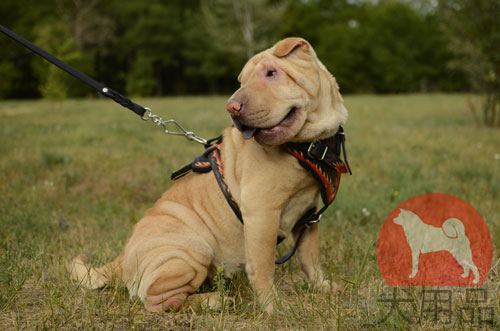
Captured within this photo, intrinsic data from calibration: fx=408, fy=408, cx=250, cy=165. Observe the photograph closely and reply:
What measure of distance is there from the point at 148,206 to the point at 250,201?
2.54 m

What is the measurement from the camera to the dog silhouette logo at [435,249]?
2837 mm

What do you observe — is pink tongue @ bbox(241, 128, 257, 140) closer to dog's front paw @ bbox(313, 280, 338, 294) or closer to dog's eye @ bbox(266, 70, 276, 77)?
dog's eye @ bbox(266, 70, 276, 77)

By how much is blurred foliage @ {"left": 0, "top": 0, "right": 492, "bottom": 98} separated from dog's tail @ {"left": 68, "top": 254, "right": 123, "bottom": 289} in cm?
2957

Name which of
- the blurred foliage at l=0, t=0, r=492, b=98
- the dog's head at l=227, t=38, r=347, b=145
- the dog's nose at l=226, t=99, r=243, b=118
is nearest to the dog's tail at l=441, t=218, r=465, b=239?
the dog's head at l=227, t=38, r=347, b=145

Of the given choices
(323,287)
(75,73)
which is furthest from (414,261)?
(75,73)

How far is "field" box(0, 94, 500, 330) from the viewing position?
2.36 metres

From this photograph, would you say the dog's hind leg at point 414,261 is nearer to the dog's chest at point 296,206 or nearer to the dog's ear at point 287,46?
the dog's chest at point 296,206

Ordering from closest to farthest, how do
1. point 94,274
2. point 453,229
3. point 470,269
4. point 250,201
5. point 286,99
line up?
point 286,99 → point 250,201 → point 94,274 → point 470,269 → point 453,229

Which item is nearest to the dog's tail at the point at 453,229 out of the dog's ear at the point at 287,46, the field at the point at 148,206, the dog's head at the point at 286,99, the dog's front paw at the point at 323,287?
the field at the point at 148,206

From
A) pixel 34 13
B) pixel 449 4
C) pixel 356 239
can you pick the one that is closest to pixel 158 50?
pixel 34 13

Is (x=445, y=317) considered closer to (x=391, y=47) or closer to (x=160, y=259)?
(x=160, y=259)

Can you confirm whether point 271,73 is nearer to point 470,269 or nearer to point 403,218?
point 470,269

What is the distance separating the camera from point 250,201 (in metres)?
2.46

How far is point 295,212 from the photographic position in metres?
2.64
